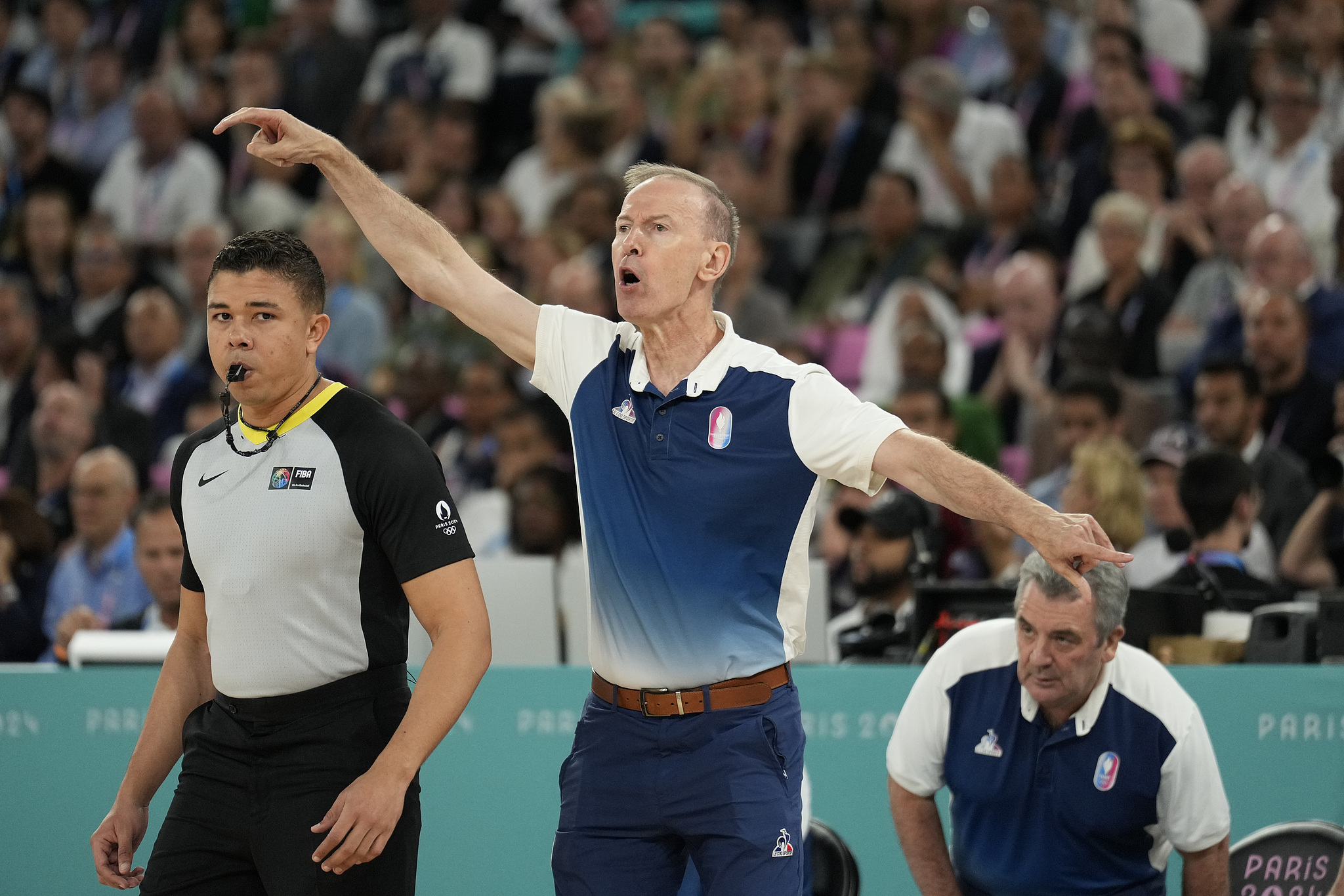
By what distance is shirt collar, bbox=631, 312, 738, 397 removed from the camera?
3.73 meters

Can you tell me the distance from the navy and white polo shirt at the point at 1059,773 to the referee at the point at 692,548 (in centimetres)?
96

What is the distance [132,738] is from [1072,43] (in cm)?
799

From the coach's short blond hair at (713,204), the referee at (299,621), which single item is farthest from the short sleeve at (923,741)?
the referee at (299,621)

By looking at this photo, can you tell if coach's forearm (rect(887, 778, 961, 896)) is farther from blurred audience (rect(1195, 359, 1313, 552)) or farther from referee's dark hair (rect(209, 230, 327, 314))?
blurred audience (rect(1195, 359, 1313, 552))

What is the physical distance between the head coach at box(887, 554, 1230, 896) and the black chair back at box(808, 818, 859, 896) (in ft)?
0.92

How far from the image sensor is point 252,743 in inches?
136

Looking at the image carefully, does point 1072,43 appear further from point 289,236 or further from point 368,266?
point 289,236

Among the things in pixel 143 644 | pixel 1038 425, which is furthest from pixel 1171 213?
pixel 143 644

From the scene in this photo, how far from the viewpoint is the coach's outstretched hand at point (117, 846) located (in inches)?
141

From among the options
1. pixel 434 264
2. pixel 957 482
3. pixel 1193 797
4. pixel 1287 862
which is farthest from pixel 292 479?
pixel 1287 862

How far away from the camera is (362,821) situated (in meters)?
3.27

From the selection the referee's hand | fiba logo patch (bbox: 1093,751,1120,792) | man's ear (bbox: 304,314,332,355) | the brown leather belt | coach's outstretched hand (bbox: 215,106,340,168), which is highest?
coach's outstretched hand (bbox: 215,106,340,168)

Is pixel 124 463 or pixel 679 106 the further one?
pixel 679 106

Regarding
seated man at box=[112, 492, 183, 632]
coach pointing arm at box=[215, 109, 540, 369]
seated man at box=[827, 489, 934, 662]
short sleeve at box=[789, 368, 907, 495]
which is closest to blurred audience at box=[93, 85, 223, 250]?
seated man at box=[112, 492, 183, 632]
